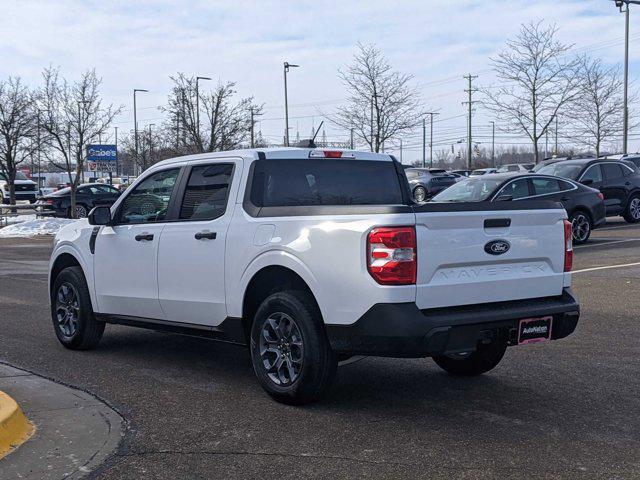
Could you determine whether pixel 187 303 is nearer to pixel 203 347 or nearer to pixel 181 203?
pixel 181 203

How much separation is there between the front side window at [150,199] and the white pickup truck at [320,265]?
Answer: 16 mm

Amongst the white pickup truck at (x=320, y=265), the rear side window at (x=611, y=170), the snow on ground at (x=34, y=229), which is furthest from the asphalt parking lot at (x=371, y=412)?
the snow on ground at (x=34, y=229)

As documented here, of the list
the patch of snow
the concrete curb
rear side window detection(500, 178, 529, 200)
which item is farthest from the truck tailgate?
the patch of snow

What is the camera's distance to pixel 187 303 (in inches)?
256

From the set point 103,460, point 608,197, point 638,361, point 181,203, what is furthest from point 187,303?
point 608,197

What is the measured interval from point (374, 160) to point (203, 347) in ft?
8.66

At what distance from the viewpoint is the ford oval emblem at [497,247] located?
5414mm

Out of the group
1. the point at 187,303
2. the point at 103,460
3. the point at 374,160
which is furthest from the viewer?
the point at 374,160

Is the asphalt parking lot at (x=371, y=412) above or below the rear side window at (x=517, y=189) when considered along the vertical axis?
below

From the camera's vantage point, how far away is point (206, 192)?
663cm

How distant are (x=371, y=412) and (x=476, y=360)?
1.31m

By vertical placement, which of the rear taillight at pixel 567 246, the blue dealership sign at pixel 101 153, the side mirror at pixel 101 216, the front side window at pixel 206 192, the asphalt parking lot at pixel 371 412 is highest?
the blue dealership sign at pixel 101 153

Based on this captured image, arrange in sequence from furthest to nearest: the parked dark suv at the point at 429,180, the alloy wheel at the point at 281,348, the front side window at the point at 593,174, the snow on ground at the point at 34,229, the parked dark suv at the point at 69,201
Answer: the parked dark suv at the point at 69,201
the parked dark suv at the point at 429,180
the snow on ground at the point at 34,229
the front side window at the point at 593,174
the alloy wheel at the point at 281,348

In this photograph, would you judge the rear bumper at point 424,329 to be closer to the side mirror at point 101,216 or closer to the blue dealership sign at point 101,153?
the side mirror at point 101,216
